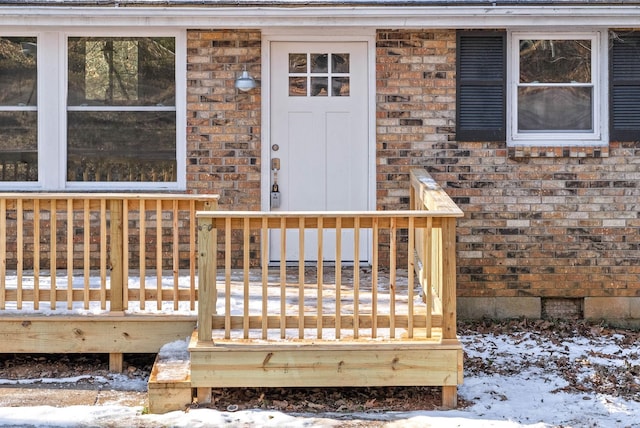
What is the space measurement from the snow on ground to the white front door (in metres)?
2.15

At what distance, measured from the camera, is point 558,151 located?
8.55 m

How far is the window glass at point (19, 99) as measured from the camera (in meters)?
8.62

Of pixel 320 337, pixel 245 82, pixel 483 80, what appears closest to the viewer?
pixel 320 337

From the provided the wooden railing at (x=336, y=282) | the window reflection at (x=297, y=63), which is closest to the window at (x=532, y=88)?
the window reflection at (x=297, y=63)

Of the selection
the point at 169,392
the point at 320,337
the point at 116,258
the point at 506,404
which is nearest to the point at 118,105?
the point at 116,258

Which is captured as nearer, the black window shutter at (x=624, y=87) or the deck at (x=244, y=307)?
the deck at (x=244, y=307)

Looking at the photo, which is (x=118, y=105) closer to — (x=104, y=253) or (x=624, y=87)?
(x=104, y=253)

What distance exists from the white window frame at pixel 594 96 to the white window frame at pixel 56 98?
3137mm

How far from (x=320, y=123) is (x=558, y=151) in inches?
90.3

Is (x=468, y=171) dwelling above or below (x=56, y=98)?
below

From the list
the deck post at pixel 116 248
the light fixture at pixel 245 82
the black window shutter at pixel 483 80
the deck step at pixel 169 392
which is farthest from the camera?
the black window shutter at pixel 483 80

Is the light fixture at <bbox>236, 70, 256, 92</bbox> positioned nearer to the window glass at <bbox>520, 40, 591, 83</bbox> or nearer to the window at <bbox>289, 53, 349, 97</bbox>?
the window at <bbox>289, 53, 349, 97</bbox>

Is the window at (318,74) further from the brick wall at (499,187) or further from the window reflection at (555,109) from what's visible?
the window reflection at (555,109)

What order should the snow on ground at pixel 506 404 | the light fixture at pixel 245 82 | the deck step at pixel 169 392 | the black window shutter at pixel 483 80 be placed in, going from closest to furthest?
1. the snow on ground at pixel 506 404
2. the deck step at pixel 169 392
3. the light fixture at pixel 245 82
4. the black window shutter at pixel 483 80
